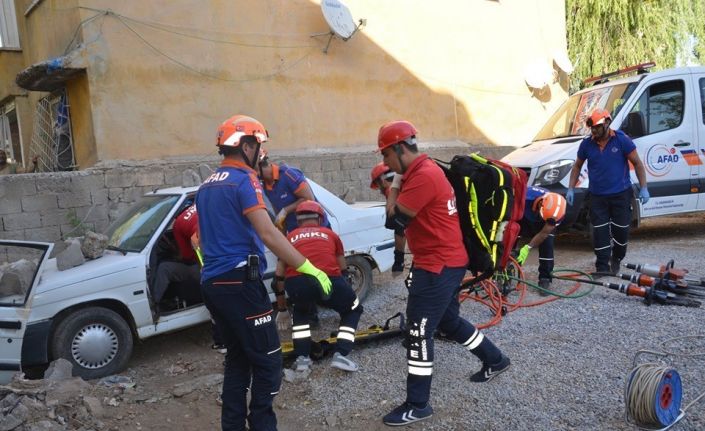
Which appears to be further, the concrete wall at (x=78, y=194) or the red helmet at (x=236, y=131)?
the concrete wall at (x=78, y=194)

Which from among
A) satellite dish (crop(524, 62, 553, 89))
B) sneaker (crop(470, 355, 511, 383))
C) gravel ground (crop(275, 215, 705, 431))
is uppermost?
satellite dish (crop(524, 62, 553, 89))

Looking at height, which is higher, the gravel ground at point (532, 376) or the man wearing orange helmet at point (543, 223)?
the man wearing orange helmet at point (543, 223)

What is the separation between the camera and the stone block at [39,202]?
7980 mm

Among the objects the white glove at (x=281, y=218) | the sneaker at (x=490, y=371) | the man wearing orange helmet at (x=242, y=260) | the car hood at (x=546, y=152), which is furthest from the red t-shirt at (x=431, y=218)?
the car hood at (x=546, y=152)

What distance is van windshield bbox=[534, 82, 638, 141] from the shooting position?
27.2ft

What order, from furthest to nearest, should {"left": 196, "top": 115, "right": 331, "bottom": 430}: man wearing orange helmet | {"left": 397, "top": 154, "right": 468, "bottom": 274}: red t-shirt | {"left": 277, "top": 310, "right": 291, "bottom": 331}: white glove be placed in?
{"left": 277, "top": 310, "right": 291, "bottom": 331}: white glove
{"left": 397, "top": 154, "right": 468, "bottom": 274}: red t-shirt
{"left": 196, "top": 115, "right": 331, "bottom": 430}: man wearing orange helmet

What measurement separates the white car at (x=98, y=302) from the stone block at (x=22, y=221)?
3.00 metres

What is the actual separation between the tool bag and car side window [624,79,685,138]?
518cm

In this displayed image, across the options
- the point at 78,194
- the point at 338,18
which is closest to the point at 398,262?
the point at 78,194

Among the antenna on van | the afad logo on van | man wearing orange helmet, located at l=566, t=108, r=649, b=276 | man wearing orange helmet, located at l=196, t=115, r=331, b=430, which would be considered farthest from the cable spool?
the antenna on van

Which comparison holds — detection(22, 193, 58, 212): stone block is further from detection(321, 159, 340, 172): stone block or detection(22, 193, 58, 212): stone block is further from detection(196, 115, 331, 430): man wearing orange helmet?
detection(196, 115, 331, 430): man wearing orange helmet

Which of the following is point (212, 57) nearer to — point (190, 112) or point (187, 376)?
point (190, 112)

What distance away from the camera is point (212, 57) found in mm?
9703

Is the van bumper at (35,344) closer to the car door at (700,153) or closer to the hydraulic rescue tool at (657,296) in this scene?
the hydraulic rescue tool at (657,296)
